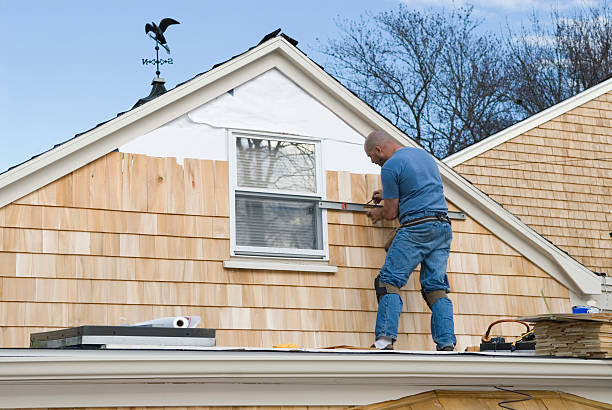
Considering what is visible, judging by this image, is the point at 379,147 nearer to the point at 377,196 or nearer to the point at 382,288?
the point at 377,196

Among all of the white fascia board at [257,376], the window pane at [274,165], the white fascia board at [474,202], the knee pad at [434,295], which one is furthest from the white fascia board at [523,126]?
the white fascia board at [257,376]

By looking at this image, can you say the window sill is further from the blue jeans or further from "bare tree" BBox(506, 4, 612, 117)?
"bare tree" BBox(506, 4, 612, 117)

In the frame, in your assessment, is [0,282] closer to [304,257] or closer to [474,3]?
[304,257]

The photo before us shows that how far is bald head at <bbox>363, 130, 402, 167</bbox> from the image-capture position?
7.95 meters

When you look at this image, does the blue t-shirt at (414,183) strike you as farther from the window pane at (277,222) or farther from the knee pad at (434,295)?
the window pane at (277,222)

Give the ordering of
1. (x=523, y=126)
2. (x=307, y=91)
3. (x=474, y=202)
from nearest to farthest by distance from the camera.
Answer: (x=307, y=91) → (x=474, y=202) → (x=523, y=126)

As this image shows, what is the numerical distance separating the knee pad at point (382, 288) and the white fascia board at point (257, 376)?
1.54 meters

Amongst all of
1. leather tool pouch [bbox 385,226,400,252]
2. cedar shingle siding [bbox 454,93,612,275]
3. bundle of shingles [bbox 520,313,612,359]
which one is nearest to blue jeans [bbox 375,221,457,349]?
leather tool pouch [bbox 385,226,400,252]

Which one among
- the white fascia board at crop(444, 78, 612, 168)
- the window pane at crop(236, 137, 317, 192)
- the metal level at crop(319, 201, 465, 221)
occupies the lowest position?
the metal level at crop(319, 201, 465, 221)

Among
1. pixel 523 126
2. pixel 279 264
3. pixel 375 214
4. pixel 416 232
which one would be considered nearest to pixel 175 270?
pixel 279 264

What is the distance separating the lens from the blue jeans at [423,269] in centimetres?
720

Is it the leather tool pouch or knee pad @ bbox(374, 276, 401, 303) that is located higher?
the leather tool pouch

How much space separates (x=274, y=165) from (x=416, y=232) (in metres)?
1.53

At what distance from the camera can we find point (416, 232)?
24.6ft
